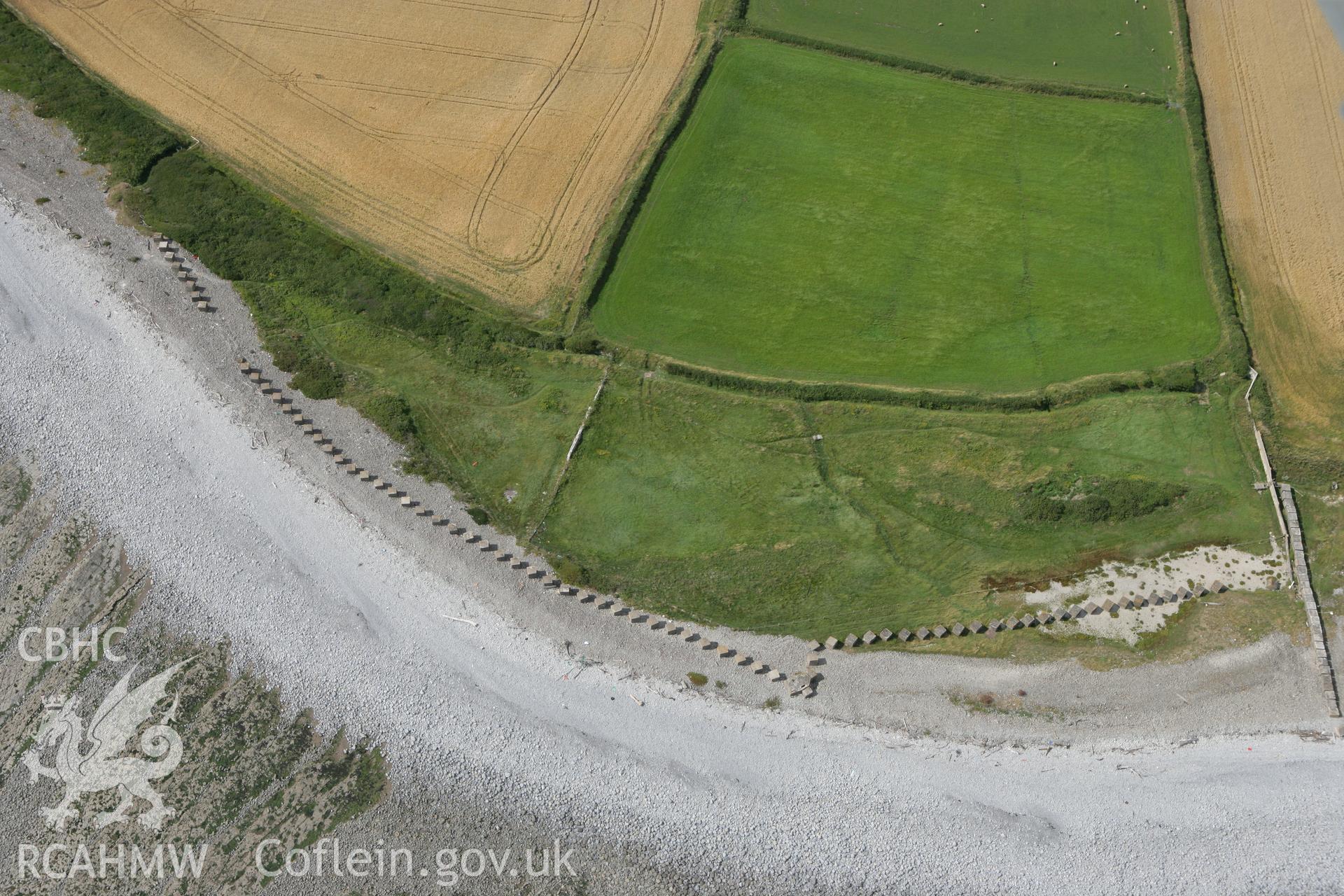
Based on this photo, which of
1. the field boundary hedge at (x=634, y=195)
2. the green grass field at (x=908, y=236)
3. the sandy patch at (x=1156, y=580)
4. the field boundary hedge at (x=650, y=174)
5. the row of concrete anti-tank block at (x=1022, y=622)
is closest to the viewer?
the row of concrete anti-tank block at (x=1022, y=622)

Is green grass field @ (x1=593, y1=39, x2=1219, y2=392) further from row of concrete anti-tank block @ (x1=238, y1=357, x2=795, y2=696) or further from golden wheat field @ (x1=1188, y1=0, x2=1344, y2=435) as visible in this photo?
row of concrete anti-tank block @ (x1=238, y1=357, x2=795, y2=696)

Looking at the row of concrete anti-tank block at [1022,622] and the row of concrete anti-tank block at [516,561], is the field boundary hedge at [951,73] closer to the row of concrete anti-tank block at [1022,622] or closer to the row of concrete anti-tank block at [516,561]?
the row of concrete anti-tank block at [1022,622]

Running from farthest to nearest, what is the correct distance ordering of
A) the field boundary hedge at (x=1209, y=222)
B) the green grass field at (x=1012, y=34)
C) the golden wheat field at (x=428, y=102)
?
the green grass field at (x=1012, y=34), the golden wheat field at (x=428, y=102), the field boundary hedge at (x=1209, y=222)

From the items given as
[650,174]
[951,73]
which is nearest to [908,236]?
[951,73]

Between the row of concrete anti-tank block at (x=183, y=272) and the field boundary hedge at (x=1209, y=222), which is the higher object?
the field boundary hedge at (x=1209, y=222)

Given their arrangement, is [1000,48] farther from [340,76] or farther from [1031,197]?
[340,76]

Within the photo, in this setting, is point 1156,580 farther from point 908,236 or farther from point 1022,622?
point 908,236

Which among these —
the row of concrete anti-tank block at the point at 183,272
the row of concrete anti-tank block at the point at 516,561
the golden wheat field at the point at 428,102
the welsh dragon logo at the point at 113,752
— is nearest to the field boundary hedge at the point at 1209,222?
the row of concrete anti-tank block at the point at 516,561
